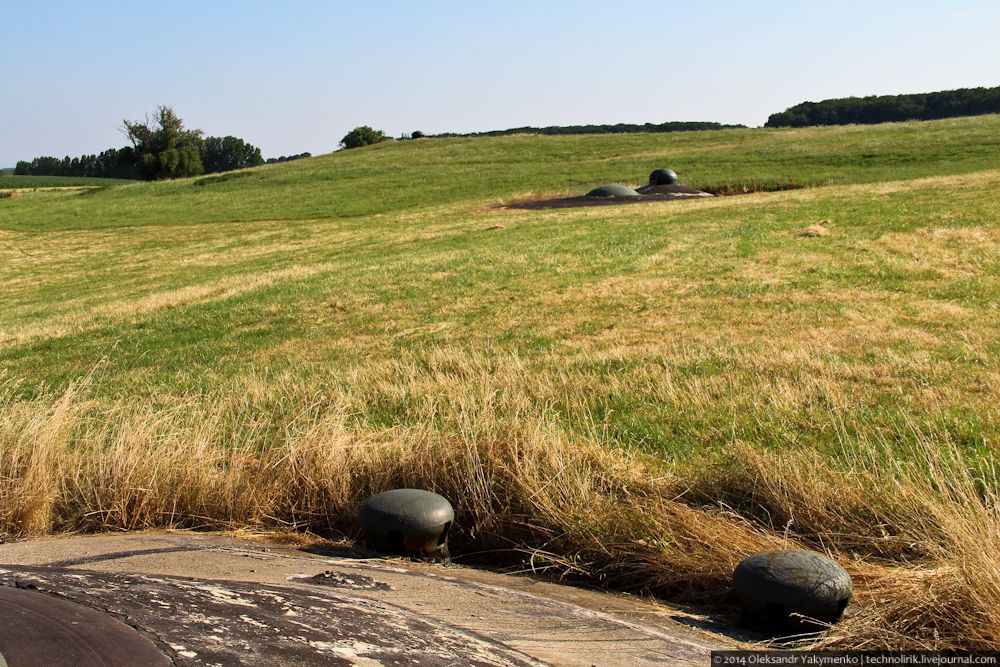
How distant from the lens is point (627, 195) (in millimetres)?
34375

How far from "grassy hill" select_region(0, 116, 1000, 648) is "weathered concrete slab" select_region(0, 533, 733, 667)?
571 mm

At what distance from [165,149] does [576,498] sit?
85920mm

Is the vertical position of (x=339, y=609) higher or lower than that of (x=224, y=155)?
lower

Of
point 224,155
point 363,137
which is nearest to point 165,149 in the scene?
point 363,137

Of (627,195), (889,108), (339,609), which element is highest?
(889,108)

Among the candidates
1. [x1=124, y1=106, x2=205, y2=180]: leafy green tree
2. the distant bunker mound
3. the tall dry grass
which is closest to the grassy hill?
the tall dry grass

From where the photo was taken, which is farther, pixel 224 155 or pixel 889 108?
pixel 224 155

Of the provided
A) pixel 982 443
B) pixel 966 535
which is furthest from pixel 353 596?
pixel 982 443

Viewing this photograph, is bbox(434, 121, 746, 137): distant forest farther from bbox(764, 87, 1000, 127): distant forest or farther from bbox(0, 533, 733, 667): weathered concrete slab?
bbox(0, 533, 733, 667): weathered concrete slab

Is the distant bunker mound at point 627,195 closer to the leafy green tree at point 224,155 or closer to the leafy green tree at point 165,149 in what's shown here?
the leafy green tree at point 165,149

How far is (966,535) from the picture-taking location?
438 centimetres

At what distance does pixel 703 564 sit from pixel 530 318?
9470mm

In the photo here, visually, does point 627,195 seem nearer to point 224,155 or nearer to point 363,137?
point 363,137

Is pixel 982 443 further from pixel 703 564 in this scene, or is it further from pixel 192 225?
pixel 192 225
